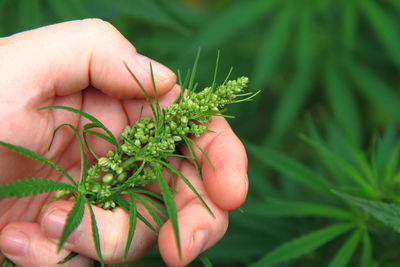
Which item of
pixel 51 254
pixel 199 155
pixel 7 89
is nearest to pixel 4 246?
pixel 51 254

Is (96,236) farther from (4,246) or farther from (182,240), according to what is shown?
(4,246)

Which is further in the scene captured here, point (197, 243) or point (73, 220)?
point (197, 243)

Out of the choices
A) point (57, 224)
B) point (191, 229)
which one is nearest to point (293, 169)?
point (191, 229)

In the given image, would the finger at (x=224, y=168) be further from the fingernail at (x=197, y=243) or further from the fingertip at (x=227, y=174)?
the fingernail at (x=197, y=243)

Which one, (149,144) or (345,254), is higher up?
(149,144)

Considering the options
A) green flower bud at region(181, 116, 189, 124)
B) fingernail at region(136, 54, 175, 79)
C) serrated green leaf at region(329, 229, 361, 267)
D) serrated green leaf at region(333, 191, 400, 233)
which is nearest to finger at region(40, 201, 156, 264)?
green flower bud at region(181, 116, 189, 124)

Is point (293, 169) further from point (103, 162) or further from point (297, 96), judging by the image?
point (297, 96)

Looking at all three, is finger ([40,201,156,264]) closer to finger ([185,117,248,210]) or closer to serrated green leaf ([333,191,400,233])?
finger ([185,117,248,210])
